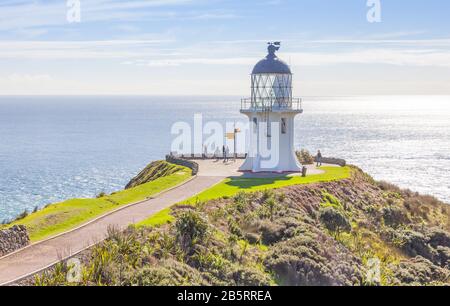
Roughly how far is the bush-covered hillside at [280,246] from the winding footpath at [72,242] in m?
0.94

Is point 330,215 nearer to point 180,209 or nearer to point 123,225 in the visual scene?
point 180,209

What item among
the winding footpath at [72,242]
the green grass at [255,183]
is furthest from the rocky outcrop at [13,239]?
the green grass at [255,183]

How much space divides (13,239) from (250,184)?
17.1 meters

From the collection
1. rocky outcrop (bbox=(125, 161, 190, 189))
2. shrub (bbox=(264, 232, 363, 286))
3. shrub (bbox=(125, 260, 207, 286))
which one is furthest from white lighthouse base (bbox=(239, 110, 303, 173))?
shrub (bbox=(125, 260, 207, 286))

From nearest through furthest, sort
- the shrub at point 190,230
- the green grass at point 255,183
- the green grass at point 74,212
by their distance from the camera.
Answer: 1. the shrub at point 190,230
2. the green grass at point 74,212
3. the green grass at point 255,183

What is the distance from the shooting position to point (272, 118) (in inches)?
1677

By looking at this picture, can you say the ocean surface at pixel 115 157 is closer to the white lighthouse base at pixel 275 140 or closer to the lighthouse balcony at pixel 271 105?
the white lighthouse base at pixel 275 140

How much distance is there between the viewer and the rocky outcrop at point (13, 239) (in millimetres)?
20812

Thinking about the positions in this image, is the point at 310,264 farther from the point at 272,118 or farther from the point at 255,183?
the point at 272,118

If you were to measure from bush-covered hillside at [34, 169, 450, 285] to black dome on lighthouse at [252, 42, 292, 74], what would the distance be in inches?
383

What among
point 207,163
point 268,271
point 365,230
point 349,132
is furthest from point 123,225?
point 349,132

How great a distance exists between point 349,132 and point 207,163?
434 ft

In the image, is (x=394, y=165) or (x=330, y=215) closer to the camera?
(x=330, y=215)
